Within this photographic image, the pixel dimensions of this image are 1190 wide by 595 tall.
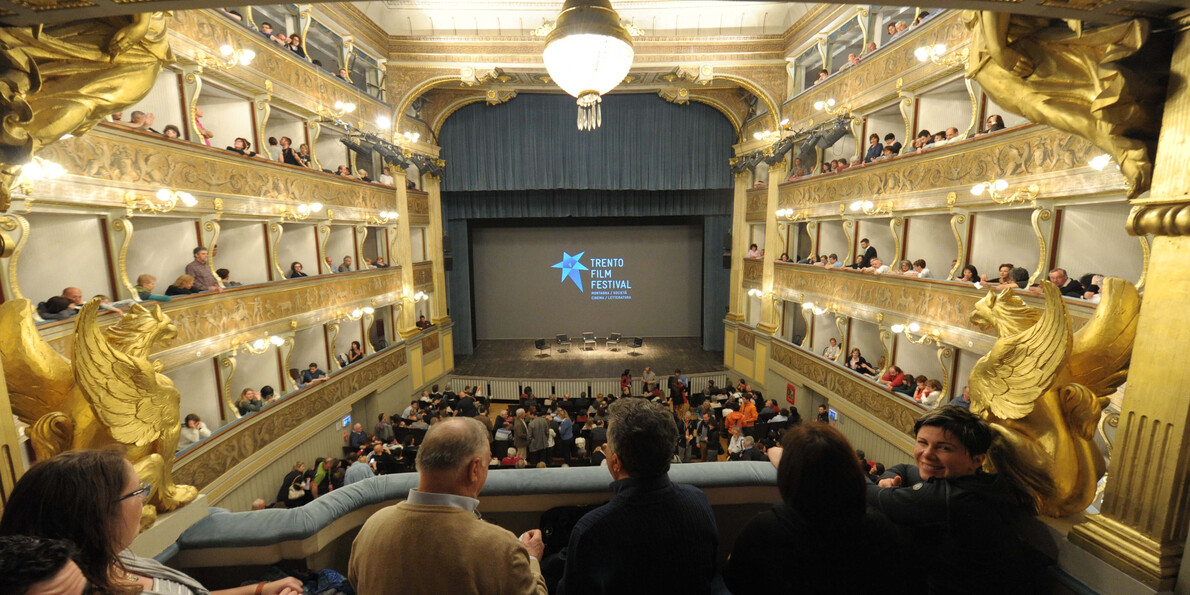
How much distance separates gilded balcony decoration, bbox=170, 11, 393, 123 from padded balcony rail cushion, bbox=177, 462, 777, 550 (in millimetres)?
6836

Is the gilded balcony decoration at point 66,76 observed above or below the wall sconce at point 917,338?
above

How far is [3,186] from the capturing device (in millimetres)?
2092

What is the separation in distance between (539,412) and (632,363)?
5497mm

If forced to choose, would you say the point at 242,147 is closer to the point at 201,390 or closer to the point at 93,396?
the point at 201,390

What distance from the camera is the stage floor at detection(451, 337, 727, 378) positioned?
1466 centimetres

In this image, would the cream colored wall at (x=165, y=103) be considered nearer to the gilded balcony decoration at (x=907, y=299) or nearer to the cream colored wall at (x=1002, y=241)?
the gilded balcony decoration at (x=907, y=299)

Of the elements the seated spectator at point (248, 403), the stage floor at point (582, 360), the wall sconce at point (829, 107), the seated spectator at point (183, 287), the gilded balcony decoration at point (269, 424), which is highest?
the wall sconce at point (829, 107)

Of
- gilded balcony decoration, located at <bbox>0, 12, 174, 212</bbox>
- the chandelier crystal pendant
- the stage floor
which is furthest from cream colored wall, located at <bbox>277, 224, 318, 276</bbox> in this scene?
gilded balcony decoration, located at <bbox>0, 12, 174, 212</bbox>

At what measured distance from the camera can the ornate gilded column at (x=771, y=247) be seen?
12.8m

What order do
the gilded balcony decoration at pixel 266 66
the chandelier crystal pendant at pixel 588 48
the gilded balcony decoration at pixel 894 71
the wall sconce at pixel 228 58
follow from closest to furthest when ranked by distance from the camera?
the chandelier crystal pendant at pixel 588 48 < the gilded balcony decoration at pixel 266 66 < the wall sconce at pixel 228 58 < the gilded balcony decoration at pixel 894 71

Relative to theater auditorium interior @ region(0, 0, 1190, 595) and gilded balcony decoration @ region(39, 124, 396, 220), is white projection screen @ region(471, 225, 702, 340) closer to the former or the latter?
theater auditorium interior @ region(0, 0, 1190, 595)

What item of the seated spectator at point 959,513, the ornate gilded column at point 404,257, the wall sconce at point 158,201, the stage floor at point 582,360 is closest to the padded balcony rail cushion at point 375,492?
the seated spectator at point 959,513

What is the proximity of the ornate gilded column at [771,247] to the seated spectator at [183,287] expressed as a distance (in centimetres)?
1188

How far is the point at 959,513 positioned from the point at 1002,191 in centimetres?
Result: 642
